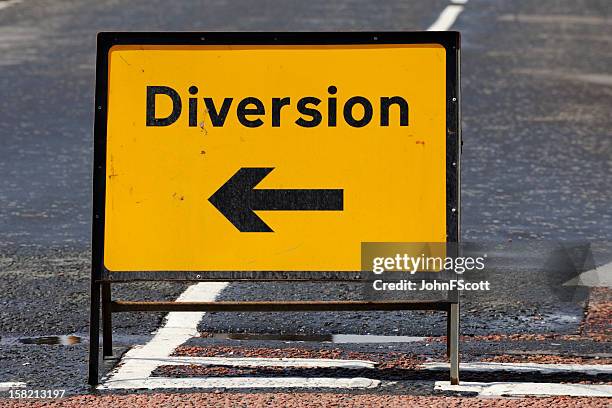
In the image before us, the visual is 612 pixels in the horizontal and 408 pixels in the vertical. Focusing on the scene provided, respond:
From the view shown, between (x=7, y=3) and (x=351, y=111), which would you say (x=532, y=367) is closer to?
(x=351, y=111)

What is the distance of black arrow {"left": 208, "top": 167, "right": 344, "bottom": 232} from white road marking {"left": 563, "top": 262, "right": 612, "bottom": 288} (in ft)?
7.01

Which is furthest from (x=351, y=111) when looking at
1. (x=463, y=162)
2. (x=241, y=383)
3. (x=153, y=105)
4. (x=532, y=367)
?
(x=463, y=162)

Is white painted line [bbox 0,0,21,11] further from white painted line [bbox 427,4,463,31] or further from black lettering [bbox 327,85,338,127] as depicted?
black lettering [bbox 327,85,338,127]

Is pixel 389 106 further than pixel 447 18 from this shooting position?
No

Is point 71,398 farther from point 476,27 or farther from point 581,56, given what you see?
point 476,27

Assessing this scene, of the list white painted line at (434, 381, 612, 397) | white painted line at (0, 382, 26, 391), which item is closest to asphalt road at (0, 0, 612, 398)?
white painted line at (0, 382, 26, 391)

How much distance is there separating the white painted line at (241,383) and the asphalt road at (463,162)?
0.78ft

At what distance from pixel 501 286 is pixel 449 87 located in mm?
1983

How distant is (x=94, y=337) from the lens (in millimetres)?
6094

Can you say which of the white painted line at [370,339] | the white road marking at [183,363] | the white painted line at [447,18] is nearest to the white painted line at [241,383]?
the white road marking at [183,363]

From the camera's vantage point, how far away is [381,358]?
6477mm

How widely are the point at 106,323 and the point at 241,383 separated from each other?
2.41ft

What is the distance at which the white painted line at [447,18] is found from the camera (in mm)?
18927

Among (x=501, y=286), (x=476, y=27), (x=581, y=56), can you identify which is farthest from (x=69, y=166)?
(x=476, y=27)
